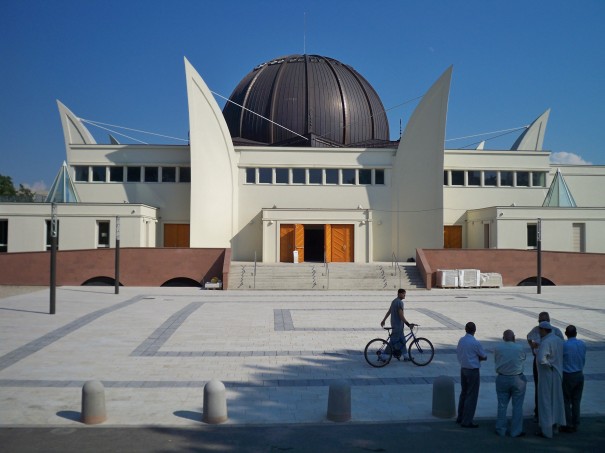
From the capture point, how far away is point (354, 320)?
56.5 ft

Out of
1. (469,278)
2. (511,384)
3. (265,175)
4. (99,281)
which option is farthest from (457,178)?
(511,384)

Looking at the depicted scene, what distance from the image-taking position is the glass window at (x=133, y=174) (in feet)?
116

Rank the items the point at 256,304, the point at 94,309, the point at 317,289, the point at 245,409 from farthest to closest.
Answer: the point at 317,289 → the point at 256,304 → the point at 94,309 → the point at 245,409

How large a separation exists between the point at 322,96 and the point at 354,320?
24.9 meters

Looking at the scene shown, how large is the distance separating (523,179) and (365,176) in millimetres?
10322

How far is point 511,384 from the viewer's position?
7.71 meters

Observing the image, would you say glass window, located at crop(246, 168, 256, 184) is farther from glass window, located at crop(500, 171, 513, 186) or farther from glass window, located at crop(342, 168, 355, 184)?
glass window, located at crop(500, 171, 513, 186)

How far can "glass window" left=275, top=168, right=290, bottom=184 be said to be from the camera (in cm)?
3444

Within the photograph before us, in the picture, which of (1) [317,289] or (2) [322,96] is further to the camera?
(2) [322,96]

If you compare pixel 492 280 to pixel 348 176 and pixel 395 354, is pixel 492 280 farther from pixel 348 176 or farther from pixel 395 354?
pixel 395 354

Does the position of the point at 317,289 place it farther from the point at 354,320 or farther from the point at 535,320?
the point at 535,320

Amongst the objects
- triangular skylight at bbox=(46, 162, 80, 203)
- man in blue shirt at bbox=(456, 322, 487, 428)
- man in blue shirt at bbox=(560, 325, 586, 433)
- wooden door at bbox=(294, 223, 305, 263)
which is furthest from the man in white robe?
triangular skylight at bbox=(46, 162, 80, 203)

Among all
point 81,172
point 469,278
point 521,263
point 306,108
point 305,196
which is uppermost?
point 306,108

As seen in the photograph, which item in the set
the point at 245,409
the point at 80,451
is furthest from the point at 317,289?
the point at 80,451
